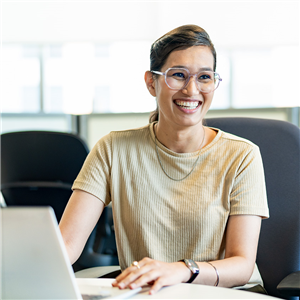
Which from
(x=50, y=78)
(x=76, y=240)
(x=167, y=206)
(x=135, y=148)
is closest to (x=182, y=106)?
(x=135, y=148)

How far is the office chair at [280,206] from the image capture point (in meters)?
1.27

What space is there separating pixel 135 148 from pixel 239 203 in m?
0.38

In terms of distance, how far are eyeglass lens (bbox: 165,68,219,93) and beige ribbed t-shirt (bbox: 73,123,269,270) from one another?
182 mm

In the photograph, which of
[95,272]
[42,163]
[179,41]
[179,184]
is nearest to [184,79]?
Result: [179,41]

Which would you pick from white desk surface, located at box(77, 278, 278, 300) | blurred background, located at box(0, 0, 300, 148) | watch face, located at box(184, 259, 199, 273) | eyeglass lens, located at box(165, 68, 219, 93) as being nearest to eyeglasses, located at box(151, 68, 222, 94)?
eyeglass lens, located at box(165, 68, 219, 93)

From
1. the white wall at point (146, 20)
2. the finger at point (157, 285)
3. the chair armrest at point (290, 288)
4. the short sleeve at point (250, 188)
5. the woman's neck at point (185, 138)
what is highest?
the white wall at point (146, 20)

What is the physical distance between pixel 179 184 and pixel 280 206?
34 cm

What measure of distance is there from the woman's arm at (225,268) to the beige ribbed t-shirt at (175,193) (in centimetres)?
4

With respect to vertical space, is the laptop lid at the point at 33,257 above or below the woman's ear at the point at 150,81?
below

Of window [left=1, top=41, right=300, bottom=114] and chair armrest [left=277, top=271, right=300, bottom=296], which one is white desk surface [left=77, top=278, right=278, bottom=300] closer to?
chair armrest [left=277, top=271, right=300, bottom=296]

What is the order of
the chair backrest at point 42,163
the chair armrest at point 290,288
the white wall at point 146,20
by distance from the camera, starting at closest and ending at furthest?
1. the chair armrest at point 290,288
2. the chair backrest at point 42,163
3. the white wall at point 146,20

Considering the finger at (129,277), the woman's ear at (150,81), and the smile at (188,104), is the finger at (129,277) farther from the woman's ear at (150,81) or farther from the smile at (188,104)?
the woman's ear at (150,81)

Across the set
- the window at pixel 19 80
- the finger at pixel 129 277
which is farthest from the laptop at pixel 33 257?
the window at pixel 19 80

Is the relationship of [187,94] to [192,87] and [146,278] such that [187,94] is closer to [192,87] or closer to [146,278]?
[192,87]
